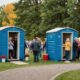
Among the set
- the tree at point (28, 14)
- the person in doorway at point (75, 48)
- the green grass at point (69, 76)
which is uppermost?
the tree at point (28, 14)

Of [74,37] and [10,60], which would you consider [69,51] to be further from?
[10,60]

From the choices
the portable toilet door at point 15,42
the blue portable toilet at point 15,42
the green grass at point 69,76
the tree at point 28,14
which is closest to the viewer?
the green grass at point 69,76

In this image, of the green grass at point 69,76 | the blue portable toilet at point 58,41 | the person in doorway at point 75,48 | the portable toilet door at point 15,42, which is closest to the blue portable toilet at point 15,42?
the portable toilet door at point 15,42

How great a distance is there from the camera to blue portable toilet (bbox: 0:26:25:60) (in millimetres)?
28891

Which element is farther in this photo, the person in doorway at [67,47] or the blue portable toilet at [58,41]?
the blue portable toilet at [58,41]

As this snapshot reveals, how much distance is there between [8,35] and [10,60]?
5.98ft

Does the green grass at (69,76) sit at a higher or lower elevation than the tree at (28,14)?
lower

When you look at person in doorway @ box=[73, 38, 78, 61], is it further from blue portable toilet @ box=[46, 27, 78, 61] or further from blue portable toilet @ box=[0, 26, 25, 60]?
blue portable toilet @ box=[0, 26, 25, 60]

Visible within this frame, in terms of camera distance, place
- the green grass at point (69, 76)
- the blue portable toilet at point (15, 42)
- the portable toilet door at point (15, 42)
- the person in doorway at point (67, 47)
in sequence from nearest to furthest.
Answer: the green grass at point (69, 76), the blue portable toilet at point (15, 42), the person in doorway at point (67, 47), the portable toilet door at point (15, 42)

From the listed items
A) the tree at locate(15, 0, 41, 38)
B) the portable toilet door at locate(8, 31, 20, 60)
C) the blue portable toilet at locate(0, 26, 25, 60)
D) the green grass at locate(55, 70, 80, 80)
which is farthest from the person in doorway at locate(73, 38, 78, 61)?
the tree at locate(15, 0, 41, 38)

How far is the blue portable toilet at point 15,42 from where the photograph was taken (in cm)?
2889

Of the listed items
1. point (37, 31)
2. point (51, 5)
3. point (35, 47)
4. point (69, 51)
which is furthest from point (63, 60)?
point (37, 31)

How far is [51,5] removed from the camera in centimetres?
6581

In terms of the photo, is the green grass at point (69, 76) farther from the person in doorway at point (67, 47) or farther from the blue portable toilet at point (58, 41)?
the blue portable toilet at point (58, 41)
